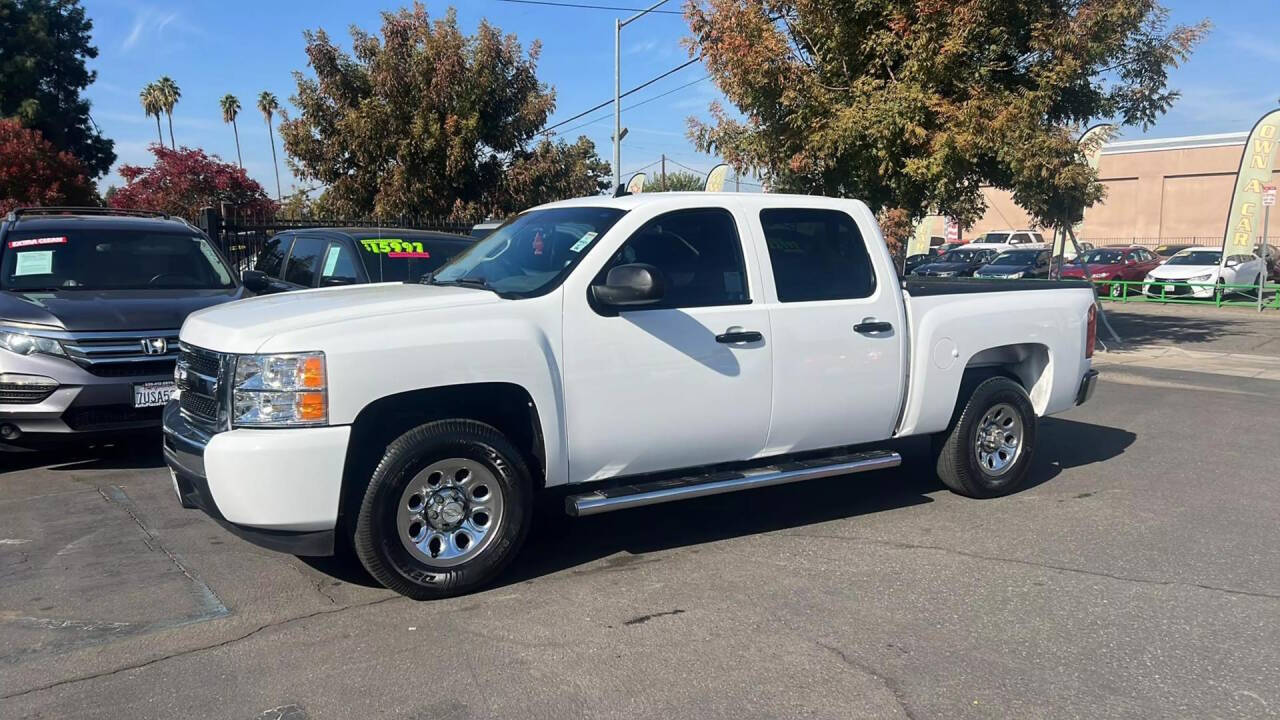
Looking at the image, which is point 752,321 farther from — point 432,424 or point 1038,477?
point 1038,477

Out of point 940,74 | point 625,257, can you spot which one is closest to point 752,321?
point 625,257

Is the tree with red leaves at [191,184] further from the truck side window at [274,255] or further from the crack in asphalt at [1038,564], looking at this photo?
the crack in asphalt at [1038,564]

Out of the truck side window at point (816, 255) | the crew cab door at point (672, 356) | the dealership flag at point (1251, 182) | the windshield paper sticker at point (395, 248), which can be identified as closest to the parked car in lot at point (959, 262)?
the dealership flag at point (1251, 182)

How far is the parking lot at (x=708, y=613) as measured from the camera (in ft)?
12.3

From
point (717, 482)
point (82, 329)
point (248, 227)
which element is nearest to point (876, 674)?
point (717, 482)

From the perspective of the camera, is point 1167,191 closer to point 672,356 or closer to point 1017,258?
point 1017,258

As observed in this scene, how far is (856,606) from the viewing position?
15.3 feet

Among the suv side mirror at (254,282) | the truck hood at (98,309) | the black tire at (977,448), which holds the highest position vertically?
the suv side mirror at (254,282)

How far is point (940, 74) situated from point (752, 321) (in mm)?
8814

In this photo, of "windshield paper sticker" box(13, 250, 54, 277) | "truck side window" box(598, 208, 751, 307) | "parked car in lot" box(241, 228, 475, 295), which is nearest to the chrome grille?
"parked car in lot" box(241, 228, 475, 295)

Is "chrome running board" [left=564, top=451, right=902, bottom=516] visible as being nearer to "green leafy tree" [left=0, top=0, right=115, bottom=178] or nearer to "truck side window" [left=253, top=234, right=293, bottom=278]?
"truck side window" [left=253, top=234, right=293, bottom=278]

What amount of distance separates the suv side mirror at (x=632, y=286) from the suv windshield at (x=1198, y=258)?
27979mm

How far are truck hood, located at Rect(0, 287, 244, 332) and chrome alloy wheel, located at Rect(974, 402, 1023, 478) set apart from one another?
5.83 metres

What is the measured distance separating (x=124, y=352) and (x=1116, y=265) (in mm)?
30301
